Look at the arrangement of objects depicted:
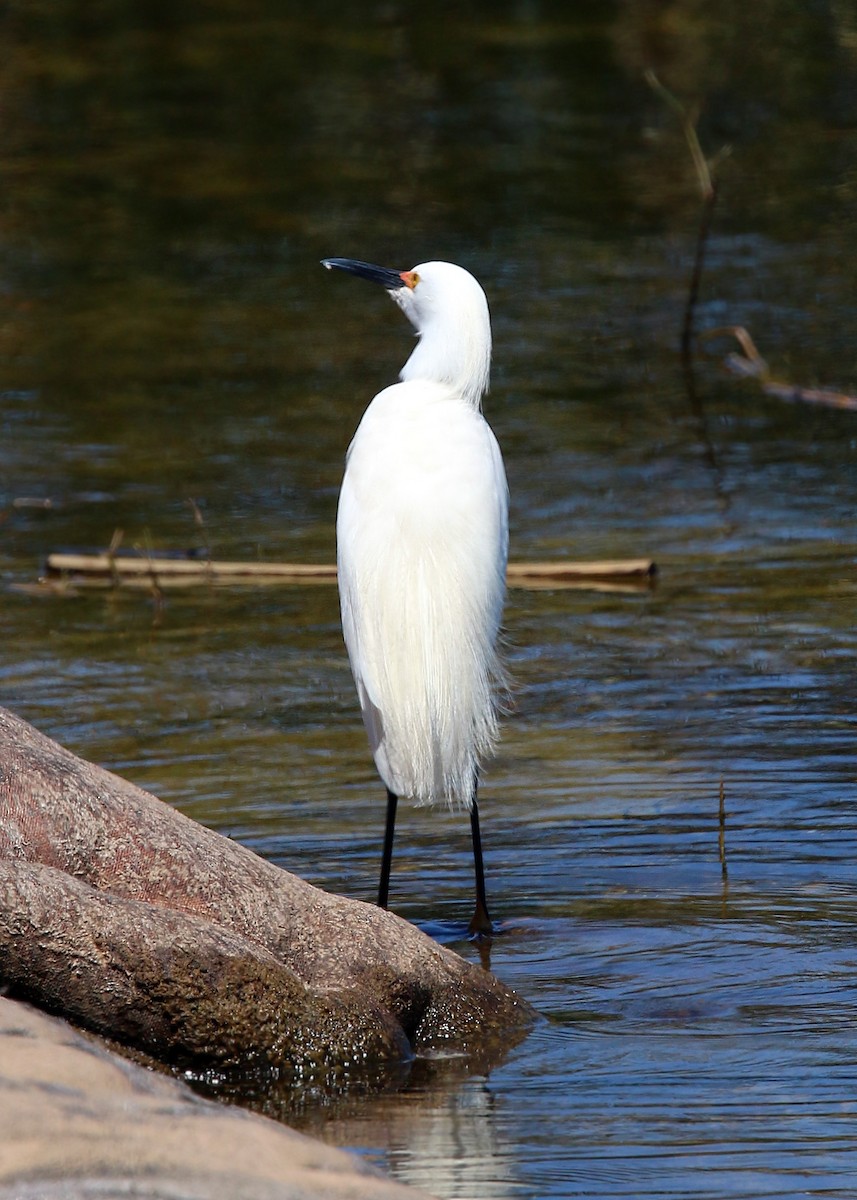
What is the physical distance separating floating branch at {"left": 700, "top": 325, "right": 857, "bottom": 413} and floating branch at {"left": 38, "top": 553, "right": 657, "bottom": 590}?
94.6 inches

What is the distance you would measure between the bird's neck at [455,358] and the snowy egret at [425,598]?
0.49 ft

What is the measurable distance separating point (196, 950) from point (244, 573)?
4123 mm

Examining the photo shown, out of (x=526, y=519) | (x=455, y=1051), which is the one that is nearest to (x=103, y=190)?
(x=526, y=519)

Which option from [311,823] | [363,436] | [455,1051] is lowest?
[311,823]

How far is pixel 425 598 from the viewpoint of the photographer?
534cm

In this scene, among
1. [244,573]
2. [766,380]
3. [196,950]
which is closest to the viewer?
[196,950]

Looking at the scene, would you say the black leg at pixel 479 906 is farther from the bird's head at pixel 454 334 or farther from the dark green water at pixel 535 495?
the bird's head at pixel 454 334

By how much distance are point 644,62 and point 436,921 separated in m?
14.7

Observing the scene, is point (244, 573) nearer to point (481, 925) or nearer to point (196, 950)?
point (481, 925)

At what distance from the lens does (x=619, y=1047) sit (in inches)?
176

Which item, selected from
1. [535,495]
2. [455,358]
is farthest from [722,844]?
[535,495]

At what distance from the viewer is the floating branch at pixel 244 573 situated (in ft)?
26.5

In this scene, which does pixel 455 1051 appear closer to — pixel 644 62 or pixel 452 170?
pixel 452 170

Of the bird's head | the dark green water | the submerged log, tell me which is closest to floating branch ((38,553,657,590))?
the dark green water
